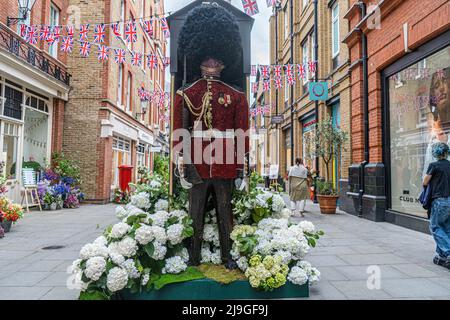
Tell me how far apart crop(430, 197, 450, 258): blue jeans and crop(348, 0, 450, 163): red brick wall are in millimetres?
3654

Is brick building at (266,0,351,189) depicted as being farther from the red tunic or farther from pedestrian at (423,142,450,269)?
the red tunic

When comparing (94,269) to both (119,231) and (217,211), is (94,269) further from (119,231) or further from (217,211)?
(217,211)

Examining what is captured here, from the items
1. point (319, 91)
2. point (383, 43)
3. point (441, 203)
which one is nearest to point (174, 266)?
point (441, 203)

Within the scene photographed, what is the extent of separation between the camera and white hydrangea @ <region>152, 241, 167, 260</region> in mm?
3288

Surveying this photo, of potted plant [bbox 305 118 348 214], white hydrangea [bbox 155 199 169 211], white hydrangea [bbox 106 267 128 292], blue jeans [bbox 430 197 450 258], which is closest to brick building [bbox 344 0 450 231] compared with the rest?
potted plant [bbox 305 118 348 214]

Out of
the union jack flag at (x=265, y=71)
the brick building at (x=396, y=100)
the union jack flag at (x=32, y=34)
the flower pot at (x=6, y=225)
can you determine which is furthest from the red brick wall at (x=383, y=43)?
the union jack flag at (x=32, y=34)

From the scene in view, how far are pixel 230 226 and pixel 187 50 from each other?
6.71 feet

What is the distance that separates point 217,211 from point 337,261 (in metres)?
2.27

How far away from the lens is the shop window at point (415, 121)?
6.66 m

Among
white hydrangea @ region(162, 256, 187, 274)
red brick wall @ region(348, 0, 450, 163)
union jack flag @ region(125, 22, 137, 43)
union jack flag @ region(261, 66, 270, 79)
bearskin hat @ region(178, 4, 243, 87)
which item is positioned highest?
union jack flag @ region(125, 22, 137, 43)

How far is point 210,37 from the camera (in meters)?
3.58

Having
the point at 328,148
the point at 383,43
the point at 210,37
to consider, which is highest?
the point at 383,43

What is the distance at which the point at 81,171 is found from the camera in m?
13.1
